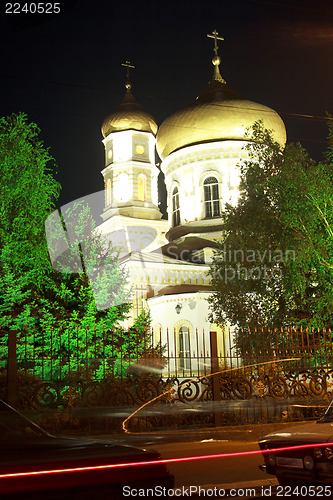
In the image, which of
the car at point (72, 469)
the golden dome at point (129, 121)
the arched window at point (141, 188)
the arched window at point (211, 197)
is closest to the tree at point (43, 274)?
→ the car at point (72, 469)

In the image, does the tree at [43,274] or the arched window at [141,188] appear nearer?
the tree at [43,274]

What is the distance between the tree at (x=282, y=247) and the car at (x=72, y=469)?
10549 millimetres

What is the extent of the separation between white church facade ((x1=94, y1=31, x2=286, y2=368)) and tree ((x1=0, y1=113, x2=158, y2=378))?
752 centimetres

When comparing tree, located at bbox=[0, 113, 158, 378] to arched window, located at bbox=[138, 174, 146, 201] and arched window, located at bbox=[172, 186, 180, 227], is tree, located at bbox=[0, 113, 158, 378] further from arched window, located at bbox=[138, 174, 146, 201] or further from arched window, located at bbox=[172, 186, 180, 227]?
arched window, located at bbox=[138, 174, 146, 201]

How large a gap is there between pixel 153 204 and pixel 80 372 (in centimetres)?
2441

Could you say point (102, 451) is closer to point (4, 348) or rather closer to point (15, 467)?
point (15, 467)

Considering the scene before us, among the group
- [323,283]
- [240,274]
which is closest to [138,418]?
[323,283]

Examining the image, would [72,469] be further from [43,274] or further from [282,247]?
[282,247]

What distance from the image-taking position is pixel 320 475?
451cm

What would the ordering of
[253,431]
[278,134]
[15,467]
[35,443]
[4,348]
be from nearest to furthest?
[15,467] < [35,443] < [253,431] < [4,348] < [278,134]

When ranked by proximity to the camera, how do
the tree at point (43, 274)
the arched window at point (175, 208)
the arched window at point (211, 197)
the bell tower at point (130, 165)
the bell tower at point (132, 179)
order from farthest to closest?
the bell tower at point (130, 165)
the bell tower at point (132, 179)
the arched window at point (175, 208)
the arched window at point (211, 197)
the tree at point (43, 274)

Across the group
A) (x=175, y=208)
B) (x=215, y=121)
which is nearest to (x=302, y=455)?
(x=215, y=121)

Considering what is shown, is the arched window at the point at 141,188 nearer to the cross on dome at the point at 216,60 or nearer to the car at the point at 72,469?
the cross on dome at the point at 216,60

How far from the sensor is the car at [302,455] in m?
4.51
